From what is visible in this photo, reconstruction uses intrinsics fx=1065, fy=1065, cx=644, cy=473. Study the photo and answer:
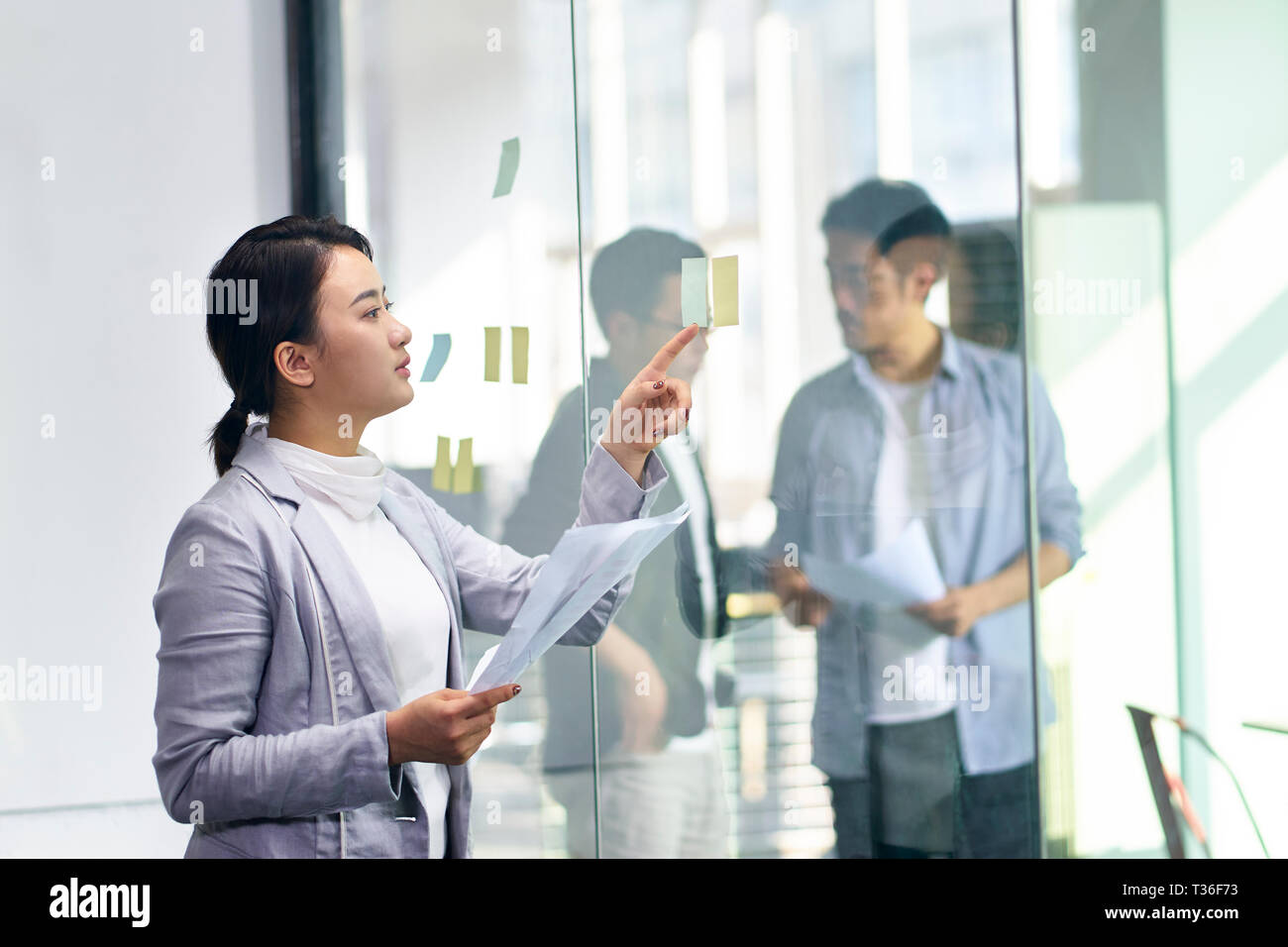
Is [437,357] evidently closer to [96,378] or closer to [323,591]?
[96,378]

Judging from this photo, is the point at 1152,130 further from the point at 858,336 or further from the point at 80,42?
the point at 80,42

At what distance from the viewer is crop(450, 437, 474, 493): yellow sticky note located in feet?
7.86

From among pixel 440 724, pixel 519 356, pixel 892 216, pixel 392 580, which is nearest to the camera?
pixel 440 724

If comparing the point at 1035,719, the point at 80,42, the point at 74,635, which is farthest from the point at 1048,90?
the point at 74,635

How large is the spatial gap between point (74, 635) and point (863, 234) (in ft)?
6.07

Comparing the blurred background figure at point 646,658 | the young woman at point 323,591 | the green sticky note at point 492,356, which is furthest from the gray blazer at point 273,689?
the green sticky note at point 492,356

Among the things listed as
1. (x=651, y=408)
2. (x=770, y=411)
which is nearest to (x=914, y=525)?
(x=770, y=411)

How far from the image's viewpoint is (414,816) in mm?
1286

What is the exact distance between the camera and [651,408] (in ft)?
4.50

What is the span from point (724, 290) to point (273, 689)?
1.34 metres

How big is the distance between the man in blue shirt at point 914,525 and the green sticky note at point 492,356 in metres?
0.65

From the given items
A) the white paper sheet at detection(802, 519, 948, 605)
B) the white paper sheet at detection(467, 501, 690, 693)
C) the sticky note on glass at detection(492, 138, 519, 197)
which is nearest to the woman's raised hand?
the white paper sheet at detection(467, 501, 690, 693)

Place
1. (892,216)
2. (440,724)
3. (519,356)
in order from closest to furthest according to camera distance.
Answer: (440,724) → (892,216) → (519,356)
